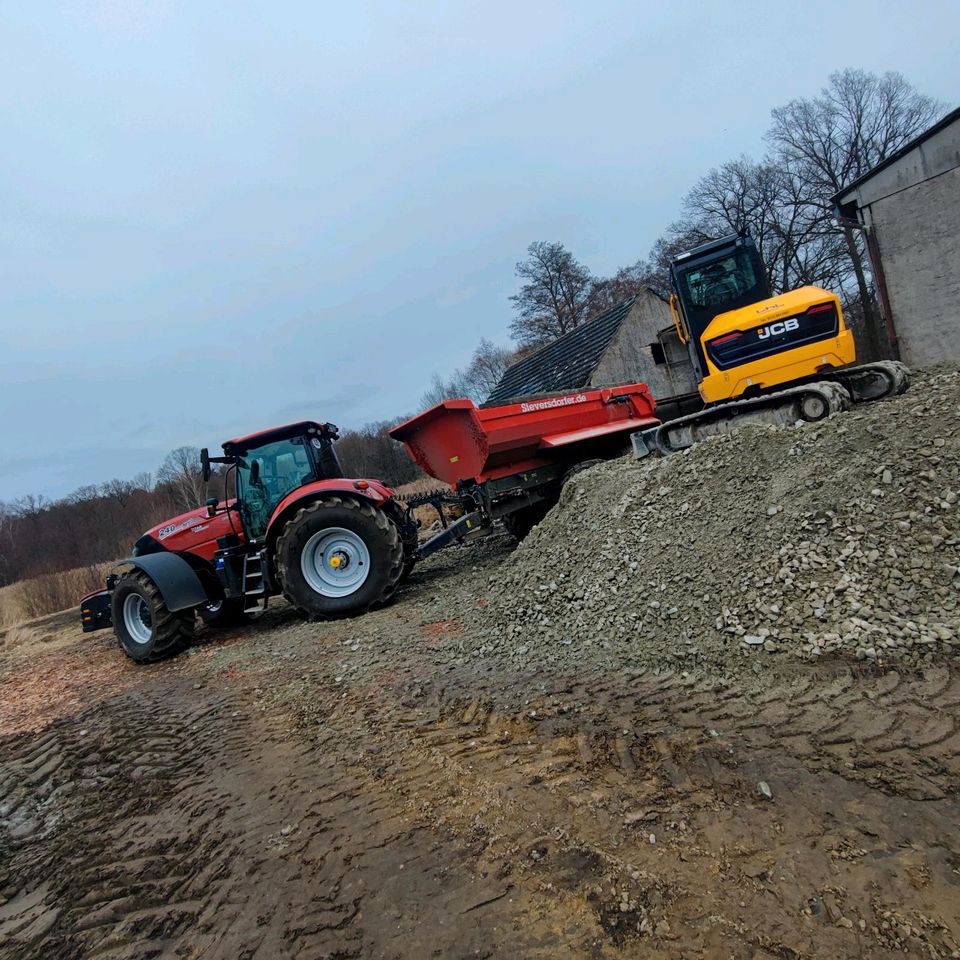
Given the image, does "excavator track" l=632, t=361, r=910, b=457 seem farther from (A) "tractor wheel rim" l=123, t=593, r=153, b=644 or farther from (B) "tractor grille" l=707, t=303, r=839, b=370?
(A) "tractor wheel rim" l=123, t=593, r=153, b=644

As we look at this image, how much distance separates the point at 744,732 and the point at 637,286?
36.3m

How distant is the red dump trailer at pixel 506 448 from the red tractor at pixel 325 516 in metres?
0.02

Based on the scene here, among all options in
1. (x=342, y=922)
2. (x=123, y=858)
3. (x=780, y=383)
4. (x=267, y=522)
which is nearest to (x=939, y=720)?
(x=342, y=922)

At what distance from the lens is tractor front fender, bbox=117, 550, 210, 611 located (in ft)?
23.0

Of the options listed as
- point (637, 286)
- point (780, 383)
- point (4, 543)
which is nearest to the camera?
point (780, 383)

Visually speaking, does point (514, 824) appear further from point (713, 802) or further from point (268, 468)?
point (268, 468)

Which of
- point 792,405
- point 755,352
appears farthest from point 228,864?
point 755,352

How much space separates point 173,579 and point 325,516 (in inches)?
76.8

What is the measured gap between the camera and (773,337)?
7.24m

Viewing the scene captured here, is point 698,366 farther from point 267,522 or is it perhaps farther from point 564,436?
point 267,522

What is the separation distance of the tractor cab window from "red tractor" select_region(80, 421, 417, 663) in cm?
1

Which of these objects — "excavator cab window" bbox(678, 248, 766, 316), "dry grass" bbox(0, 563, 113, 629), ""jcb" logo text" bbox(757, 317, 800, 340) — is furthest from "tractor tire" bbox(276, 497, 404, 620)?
"dry grass" bbox(0, 563, 113, 629)

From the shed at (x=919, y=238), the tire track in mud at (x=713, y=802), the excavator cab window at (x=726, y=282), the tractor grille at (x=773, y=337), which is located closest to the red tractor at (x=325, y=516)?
the tractor grille at (x=773, y=337)

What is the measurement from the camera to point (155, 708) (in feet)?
17.1
